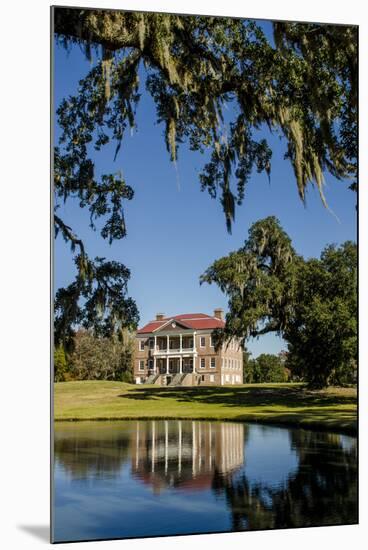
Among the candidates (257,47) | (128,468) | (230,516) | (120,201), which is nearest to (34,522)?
(128,468)

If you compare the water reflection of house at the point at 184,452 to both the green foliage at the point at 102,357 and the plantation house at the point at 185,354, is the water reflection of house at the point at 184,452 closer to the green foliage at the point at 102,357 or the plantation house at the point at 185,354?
the plantation house at the point at 185,354

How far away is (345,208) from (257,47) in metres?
1.57

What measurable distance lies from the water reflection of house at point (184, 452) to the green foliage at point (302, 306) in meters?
0.65

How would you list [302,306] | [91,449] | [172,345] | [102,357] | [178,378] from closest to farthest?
[91,449] → [102,357] → [172,345] → [178,378] → [302,306]

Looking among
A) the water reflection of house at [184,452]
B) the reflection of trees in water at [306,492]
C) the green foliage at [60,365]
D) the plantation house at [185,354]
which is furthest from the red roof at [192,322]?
the reflection of trees in water at [306,492]

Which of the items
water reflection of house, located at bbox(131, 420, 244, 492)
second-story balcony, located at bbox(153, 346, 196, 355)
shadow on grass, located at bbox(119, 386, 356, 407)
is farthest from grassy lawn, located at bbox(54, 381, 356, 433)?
second-story balcony, located at bbox(153, 346, 196, 355)

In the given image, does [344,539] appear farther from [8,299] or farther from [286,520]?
[8,299]

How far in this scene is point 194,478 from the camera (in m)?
7.52

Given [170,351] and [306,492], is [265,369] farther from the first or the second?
[306,492]

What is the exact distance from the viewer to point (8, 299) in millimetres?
7496

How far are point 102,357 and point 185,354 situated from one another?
72 centimetres

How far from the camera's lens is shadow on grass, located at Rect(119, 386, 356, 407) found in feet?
25.7

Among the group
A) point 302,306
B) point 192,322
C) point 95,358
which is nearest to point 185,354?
point 192,322

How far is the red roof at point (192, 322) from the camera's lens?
7.69 metres
